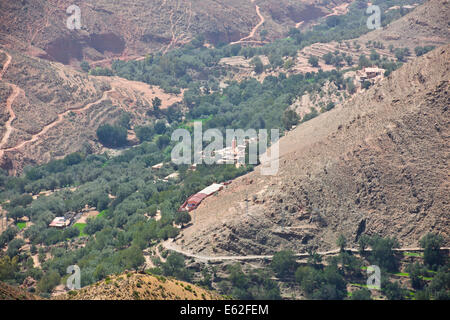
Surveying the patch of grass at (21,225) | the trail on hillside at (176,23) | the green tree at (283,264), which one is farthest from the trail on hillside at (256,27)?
the green tree at (283,264)

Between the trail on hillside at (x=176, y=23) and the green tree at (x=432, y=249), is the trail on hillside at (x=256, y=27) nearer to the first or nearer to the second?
the trail on hillside at (x=176, y=23)

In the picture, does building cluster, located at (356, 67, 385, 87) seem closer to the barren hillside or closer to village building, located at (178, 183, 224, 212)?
village building, located at (178, 183, 224, 212)

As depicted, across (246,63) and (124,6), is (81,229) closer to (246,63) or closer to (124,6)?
(246,63)

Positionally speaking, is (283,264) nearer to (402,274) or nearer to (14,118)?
(402,274)

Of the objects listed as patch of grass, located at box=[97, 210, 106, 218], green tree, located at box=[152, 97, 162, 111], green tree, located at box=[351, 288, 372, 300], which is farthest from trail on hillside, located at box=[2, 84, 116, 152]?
green tree, located at box=[351, 288, 372, 300]

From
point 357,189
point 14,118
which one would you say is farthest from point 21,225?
point 357,189

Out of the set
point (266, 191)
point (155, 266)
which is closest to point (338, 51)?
point (266, 191)
